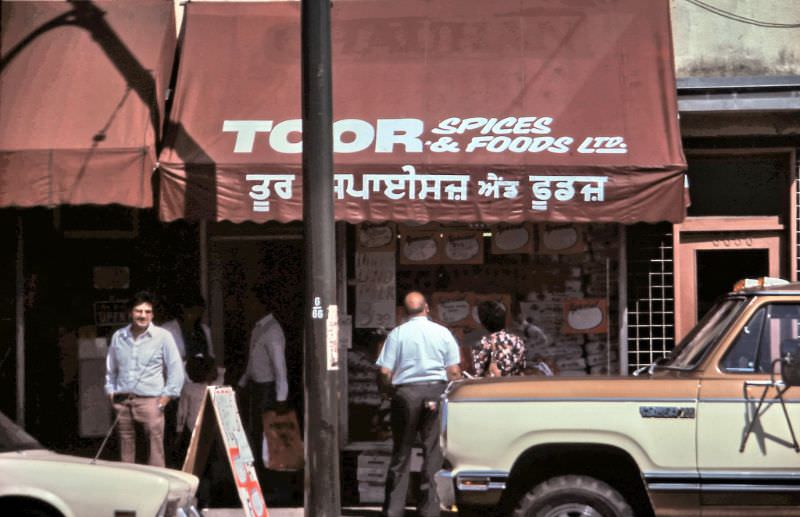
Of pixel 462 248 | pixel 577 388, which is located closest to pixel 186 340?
pixel 462 248

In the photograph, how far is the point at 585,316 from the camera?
12.6 m

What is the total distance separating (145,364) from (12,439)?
298 cm

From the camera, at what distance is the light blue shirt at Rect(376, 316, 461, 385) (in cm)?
1082

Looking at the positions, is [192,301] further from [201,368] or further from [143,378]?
[143,378]

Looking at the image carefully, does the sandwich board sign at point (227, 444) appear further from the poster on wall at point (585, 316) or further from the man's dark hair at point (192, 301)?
the poster on wall at point (585, 316)

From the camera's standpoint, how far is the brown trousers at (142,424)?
1129cm

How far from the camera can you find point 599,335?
12.6 meters

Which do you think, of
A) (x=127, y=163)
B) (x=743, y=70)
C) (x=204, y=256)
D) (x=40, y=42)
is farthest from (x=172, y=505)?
(x=743, y=70)

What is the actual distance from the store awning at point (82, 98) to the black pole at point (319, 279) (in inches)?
83.6

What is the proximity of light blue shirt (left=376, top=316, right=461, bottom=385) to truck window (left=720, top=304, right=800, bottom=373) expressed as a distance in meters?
3.18

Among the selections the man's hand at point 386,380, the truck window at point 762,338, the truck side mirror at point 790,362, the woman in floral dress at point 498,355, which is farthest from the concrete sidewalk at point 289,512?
the truck side mirror at point 790,362

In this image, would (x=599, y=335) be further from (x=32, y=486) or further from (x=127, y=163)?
(x=32, y=486)

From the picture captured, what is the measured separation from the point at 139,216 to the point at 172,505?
18.4 ft

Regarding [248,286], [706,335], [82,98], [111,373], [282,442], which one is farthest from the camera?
[248,286]
